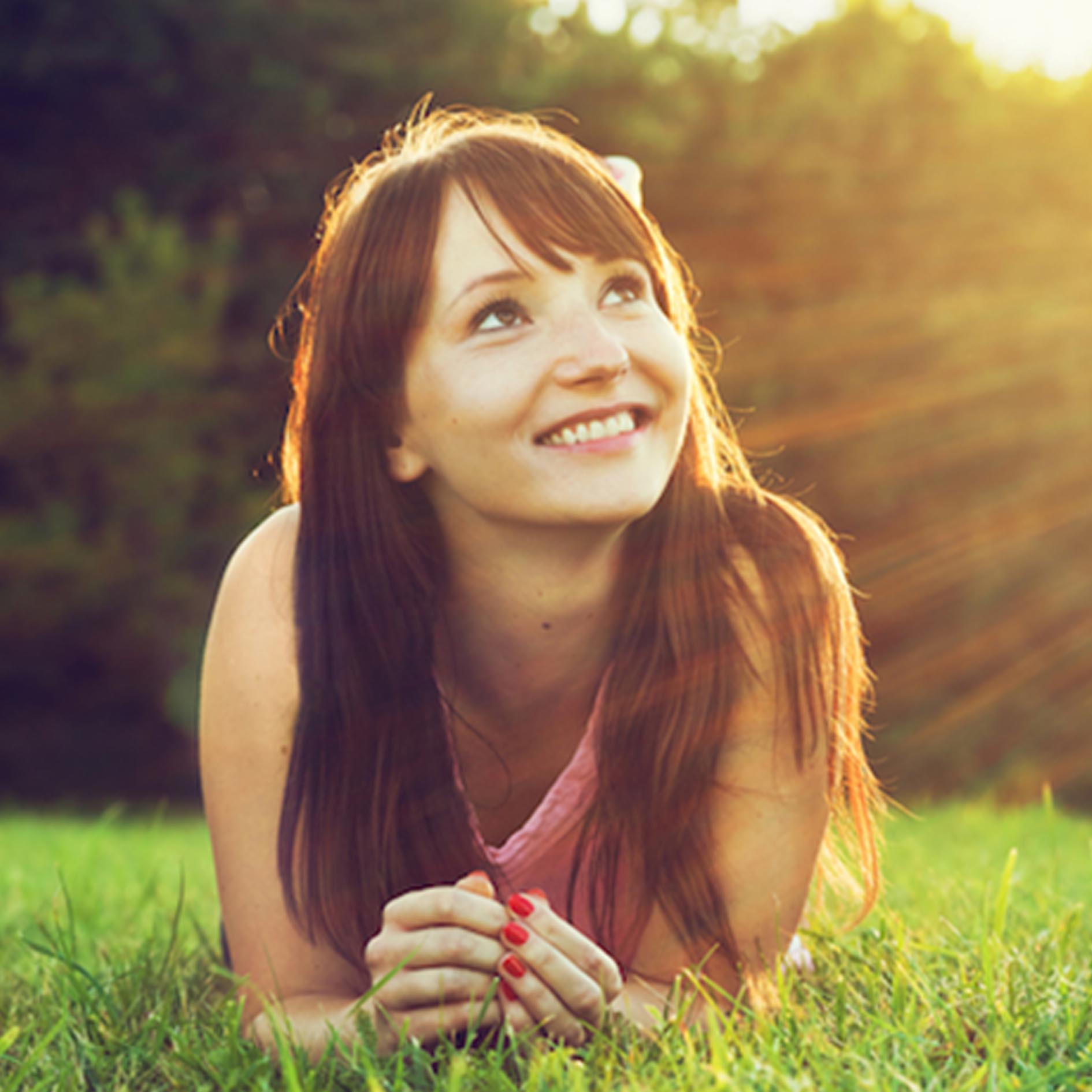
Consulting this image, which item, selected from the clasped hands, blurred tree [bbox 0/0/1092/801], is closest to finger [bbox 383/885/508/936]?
the clasped hands

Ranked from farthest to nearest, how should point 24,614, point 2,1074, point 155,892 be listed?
point 24,614, point 155,892, point 2,1074

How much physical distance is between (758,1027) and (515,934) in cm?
38

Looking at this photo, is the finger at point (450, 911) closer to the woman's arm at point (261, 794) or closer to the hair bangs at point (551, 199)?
the woman's arm at point (261, 794)

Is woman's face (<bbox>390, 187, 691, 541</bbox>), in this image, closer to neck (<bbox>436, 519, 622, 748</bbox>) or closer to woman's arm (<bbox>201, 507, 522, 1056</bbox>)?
neck (<bbox>436, 519, 622, 748</bbox>)

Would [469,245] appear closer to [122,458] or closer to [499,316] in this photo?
[499,316]

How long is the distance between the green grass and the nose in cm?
96

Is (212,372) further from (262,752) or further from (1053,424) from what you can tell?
(262,752)

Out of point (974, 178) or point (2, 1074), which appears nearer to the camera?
point (2, 1074)

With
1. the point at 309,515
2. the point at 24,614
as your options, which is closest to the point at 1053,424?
the point at 24,614

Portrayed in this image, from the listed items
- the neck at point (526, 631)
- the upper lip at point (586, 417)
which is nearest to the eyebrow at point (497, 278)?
the upper lip at point (586, 417)

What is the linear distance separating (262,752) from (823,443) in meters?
9.86

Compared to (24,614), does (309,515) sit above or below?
above

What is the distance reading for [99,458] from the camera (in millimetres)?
10203

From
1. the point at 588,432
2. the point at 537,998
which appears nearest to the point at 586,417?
the point at 588,432
